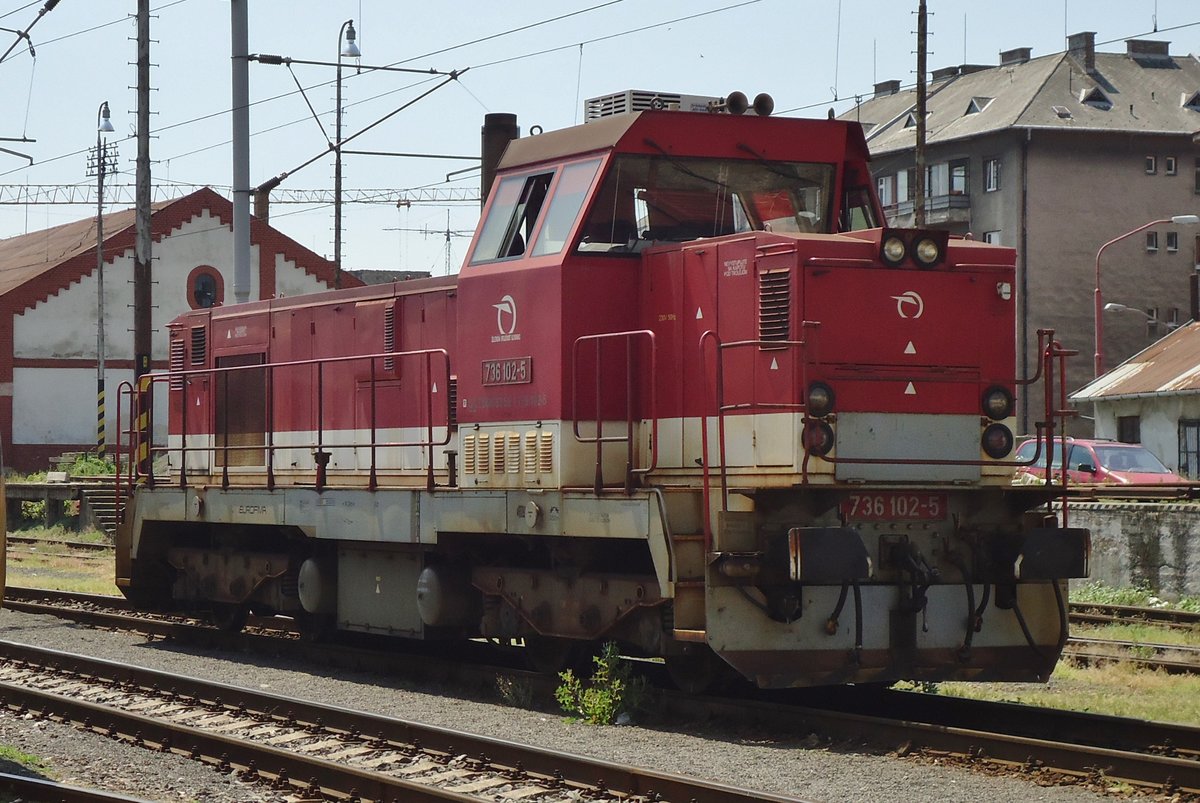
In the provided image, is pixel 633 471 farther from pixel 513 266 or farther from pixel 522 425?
pixel 513 266

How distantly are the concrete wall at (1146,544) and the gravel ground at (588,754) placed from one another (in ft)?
32.1

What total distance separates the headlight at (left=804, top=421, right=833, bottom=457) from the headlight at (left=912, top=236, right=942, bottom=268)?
1.18 m

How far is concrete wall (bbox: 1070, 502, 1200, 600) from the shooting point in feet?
56.7

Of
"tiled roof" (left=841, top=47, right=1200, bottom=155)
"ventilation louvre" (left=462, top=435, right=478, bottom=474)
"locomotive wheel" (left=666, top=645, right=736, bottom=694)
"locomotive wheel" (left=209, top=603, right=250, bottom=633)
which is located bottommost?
"locomotive wheel" (left=209, top=603, right=250, bottom=633)

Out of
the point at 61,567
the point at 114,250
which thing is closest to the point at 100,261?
the point at 114,250

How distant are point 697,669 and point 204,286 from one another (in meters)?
41.3

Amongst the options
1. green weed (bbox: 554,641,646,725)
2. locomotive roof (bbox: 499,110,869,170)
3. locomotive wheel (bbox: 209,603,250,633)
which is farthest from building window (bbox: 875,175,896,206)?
green weed (bbox: 554,641,646,725)

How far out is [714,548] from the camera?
28.8 feet

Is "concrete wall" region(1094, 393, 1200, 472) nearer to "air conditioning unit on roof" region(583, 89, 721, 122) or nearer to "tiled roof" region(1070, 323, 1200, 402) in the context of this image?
"tiled roof" region(1070, 323, 1200, 402)

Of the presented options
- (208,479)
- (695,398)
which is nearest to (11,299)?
(208,479)

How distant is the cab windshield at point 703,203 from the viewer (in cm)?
993

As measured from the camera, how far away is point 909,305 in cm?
924

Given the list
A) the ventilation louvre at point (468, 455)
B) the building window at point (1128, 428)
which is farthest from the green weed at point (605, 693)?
the building window at point (1128, 428)

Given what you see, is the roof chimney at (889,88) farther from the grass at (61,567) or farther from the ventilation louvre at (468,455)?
the ventilation louvre at (468,455)
